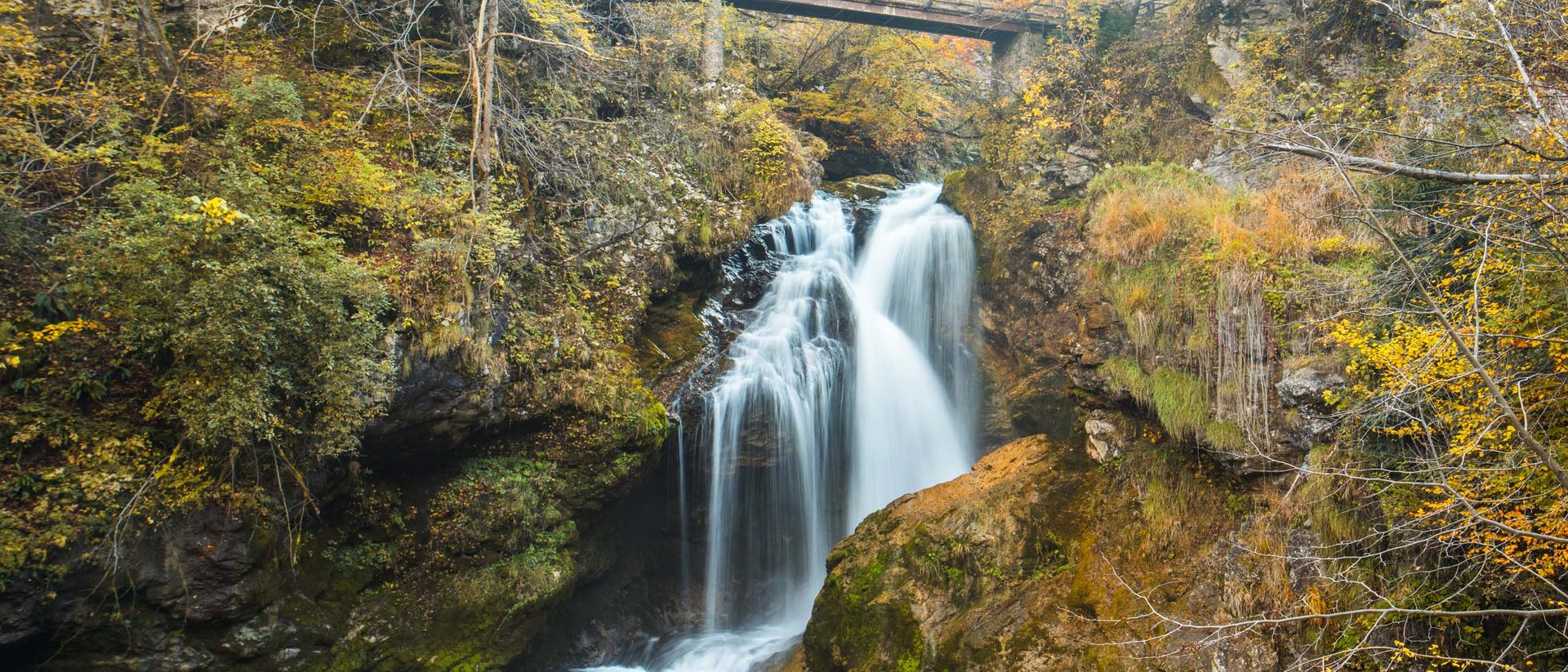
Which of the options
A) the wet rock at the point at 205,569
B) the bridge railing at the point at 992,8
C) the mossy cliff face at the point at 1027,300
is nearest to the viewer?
the wet rock at the point at 205,569

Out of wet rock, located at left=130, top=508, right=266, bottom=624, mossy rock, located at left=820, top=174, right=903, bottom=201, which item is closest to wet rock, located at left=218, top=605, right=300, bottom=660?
wet rock, located at left=130, top=508, right=266, bottom=624

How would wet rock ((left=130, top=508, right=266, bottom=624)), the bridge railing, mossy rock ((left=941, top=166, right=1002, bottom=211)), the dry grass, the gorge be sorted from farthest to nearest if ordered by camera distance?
the bridge railing → mossy rock ((left=941, top=166, right=1002, bottom=211)) → the dry grass → wet rock ((left=130, top=508, right=266, bottom=624)) → the gorge

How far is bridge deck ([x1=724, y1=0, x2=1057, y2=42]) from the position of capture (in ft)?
43.6

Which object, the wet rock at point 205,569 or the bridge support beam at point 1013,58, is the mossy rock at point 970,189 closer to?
the bridge support beam at point 1013,58

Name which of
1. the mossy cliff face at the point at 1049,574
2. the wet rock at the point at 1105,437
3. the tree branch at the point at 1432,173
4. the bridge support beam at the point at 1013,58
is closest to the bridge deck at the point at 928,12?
the bridge support beam at the point at 1013,58

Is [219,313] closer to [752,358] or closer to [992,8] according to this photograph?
[752,358]

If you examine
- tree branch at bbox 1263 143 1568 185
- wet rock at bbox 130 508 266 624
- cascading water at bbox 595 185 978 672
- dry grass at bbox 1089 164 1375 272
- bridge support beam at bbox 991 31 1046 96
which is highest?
bridge support beam at bbox 991 31 1046 96

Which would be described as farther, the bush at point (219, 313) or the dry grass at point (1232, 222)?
the dry grass at point (1232, 222)

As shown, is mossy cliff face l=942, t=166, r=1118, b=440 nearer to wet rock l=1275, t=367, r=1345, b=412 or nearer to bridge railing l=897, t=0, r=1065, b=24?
wet rock l=1275, t=367, r=1345, b=412

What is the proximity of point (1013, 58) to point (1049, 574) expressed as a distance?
11.3m

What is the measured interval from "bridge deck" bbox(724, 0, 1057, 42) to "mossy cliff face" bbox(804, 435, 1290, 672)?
32.5 feet

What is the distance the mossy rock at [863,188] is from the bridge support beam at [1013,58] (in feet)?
9.58

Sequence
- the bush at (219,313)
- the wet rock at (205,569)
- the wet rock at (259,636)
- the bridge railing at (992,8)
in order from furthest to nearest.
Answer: the bridge railing at (992,8) → the wet rock at (259,636) → the wet rock at (205,569) → the bush at (219,313)

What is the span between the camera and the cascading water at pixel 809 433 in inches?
372
